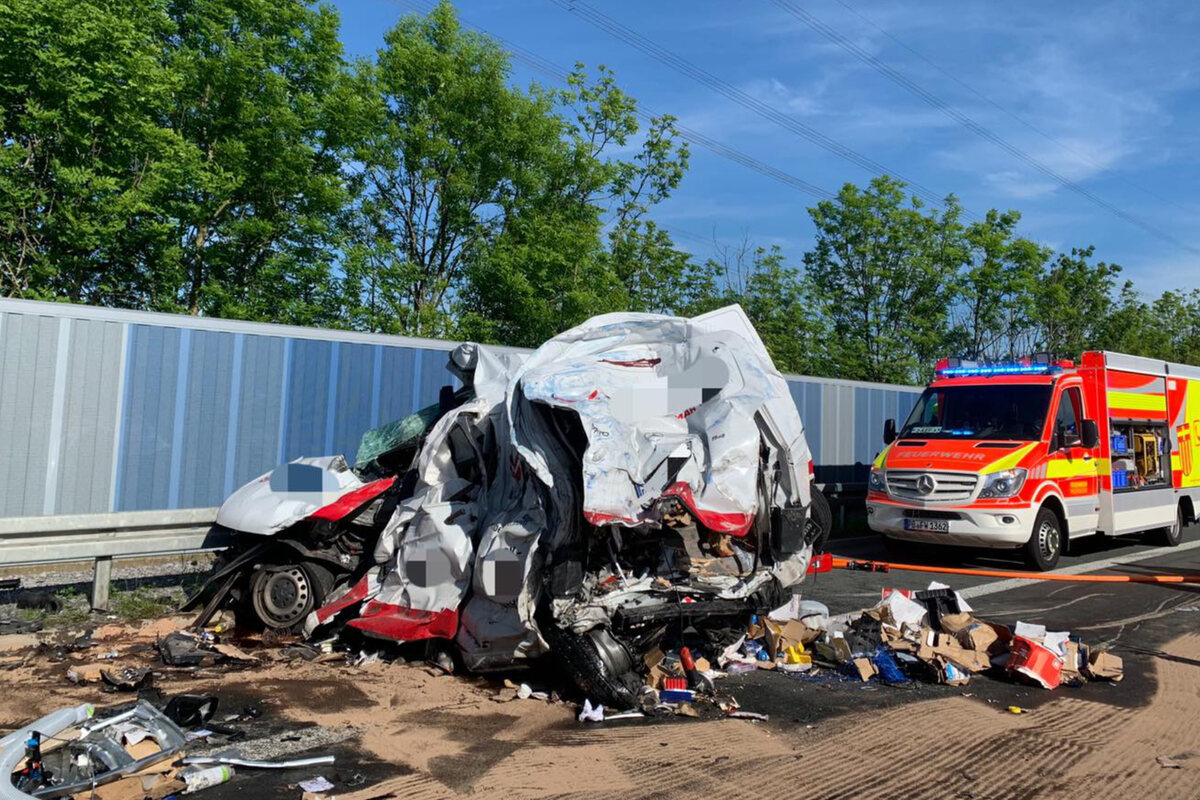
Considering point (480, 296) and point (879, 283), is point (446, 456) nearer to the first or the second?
point (480, 296)

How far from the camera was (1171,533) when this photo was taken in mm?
13445

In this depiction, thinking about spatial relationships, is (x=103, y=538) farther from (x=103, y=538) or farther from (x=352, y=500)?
(x=352, y=500)

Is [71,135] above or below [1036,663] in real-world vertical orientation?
above

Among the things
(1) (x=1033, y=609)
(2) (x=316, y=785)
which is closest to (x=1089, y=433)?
(1) (x=1033, y=609)

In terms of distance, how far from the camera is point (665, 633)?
5238 millimetres

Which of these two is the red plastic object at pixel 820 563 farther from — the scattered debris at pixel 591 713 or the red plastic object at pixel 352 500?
the red plastic object at pixel 352 500

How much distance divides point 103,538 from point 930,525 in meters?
8.87

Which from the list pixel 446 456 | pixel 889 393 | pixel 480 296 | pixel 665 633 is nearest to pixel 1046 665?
pixel 665 633

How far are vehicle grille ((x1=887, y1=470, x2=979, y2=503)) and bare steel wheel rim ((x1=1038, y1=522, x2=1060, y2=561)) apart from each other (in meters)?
1.12

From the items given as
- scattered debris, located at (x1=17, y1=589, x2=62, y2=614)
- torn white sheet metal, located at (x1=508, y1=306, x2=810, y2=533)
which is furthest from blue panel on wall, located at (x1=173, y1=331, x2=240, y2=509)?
torn white sheet metal, located at (x1=508, y1=306, x2=810, y2=533)

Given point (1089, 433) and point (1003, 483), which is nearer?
point (1003, 483)

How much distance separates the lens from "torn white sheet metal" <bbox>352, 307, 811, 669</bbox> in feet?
16.6

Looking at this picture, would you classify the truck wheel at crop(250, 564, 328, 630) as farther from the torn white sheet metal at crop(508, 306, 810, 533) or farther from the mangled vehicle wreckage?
the torn white sheet metal at crop(508, 306, 810, 533)

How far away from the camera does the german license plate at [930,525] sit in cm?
1042
